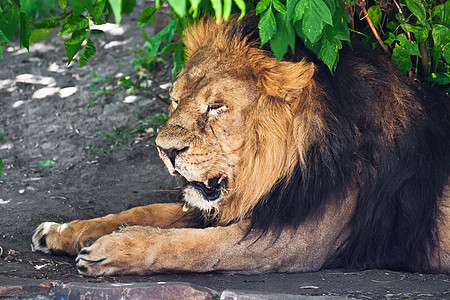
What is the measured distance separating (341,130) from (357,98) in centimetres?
24

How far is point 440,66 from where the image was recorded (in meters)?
4.23

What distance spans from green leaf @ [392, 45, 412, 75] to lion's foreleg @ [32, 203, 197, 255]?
1595 mm

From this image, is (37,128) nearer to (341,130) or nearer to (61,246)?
(61,246)

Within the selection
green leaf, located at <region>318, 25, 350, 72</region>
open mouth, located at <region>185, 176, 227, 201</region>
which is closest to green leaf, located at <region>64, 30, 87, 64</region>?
open mouth, located at <region>185, 176, 227, 201</region>

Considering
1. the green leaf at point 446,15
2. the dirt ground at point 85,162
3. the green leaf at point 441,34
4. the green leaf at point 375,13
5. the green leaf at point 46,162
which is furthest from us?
the green leaf at point 46,162

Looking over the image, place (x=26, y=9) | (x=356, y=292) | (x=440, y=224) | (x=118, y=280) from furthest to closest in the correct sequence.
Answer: (x=440, y=224), (x=118, y=280), (x=356, y=292), (x=26, y=9)

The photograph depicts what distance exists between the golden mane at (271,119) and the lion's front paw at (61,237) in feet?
3.14

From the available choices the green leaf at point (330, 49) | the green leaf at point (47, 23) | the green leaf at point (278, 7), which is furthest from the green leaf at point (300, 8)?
the green leaf at point (47, 23)

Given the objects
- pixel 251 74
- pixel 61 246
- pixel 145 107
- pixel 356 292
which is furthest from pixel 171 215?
pixel 145 107

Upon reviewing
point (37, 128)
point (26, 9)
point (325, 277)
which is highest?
point (26, 9)

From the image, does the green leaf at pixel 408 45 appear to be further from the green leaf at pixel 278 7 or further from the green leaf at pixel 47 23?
the green leaf at pixel 47 23

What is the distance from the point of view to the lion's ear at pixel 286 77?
11.5 ft

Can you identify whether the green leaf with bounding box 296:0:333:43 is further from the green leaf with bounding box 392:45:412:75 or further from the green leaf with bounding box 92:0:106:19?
the green leaf with bounding box 392:45:412:75

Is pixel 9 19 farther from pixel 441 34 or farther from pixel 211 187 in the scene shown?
pixel 441 34
